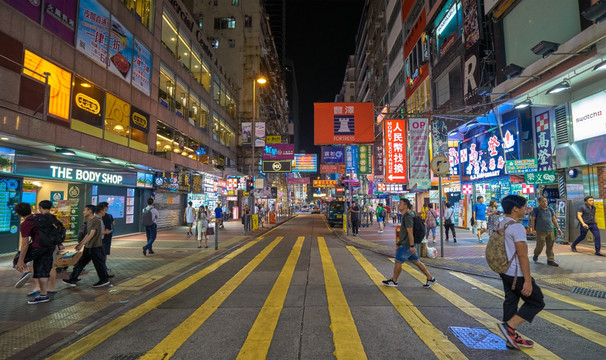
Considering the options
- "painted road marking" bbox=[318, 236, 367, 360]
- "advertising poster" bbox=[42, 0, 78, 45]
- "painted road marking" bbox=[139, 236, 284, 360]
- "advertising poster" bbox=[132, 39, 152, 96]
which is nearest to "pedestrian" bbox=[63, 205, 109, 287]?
"painted road marking" bbox=[139, 236, 284, 360]

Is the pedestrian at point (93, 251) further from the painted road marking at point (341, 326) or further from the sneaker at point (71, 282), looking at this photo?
the painted road marking at point (341, 326)

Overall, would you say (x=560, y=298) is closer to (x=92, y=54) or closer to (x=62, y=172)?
(x=62, y=172)

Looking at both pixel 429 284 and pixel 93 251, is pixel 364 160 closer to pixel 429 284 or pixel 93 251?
pixel 429 284

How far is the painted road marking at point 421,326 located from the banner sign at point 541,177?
1062cm

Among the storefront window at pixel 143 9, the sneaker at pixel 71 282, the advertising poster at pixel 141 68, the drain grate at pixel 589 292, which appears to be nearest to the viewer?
the drain grate at pixel 589 292

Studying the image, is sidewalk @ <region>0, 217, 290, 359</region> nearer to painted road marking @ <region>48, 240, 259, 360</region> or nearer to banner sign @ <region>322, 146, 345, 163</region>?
painted road marking @ <region>48, 240, 259, 360</region>

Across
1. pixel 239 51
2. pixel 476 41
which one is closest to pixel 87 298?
pixel 476 41

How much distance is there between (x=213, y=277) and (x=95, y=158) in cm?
1029

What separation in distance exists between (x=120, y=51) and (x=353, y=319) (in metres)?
17.0

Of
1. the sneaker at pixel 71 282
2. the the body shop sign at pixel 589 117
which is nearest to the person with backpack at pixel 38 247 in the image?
the sneaker at pixel 71 282

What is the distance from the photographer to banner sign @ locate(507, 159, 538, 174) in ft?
45.9

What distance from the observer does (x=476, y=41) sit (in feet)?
53.1

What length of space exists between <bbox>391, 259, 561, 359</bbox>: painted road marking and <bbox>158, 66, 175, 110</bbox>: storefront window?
19.1 meters

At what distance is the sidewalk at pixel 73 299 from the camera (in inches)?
164
